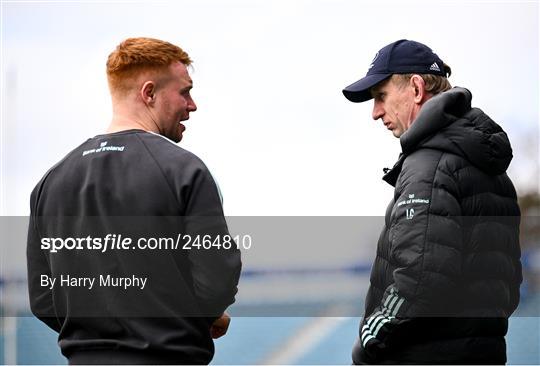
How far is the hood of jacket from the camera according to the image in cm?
276

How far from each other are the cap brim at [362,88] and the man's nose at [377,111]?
0.04m

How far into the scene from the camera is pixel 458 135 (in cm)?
278

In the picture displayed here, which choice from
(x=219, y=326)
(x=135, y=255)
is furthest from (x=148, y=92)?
(x=219, y=326)

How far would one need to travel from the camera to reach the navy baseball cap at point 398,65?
2.97m

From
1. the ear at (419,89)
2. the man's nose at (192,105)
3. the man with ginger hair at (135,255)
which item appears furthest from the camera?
the ear at (419,89)

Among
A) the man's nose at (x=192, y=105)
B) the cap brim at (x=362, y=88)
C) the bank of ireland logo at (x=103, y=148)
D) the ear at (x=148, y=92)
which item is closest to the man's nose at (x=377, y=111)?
the cap brim at (x=362, y=88)

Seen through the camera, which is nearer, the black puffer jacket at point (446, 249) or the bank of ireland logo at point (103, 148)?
the bank of ireland logo at point (103, 148)

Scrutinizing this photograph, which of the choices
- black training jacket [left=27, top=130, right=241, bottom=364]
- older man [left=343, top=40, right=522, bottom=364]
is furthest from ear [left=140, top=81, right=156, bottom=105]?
older man [left=343, top=40, right=522, bottom=364]

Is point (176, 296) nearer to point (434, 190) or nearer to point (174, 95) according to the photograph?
point (174, 95)

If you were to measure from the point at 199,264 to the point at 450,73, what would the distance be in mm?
1103

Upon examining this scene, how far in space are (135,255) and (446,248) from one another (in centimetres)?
84

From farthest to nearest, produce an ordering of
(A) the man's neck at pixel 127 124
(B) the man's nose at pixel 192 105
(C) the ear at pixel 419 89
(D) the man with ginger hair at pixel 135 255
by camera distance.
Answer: (C) the ear at pixel 419 89, (B) the man's nose at pixel 192 105, (A) the man's neck at pixel 127 124, (D) the man with ginger hair at pixel 135 255

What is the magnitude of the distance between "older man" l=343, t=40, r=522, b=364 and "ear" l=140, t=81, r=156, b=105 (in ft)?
2.39

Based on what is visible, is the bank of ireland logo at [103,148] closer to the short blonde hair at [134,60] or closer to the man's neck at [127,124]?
the man's neck at [127,124]
